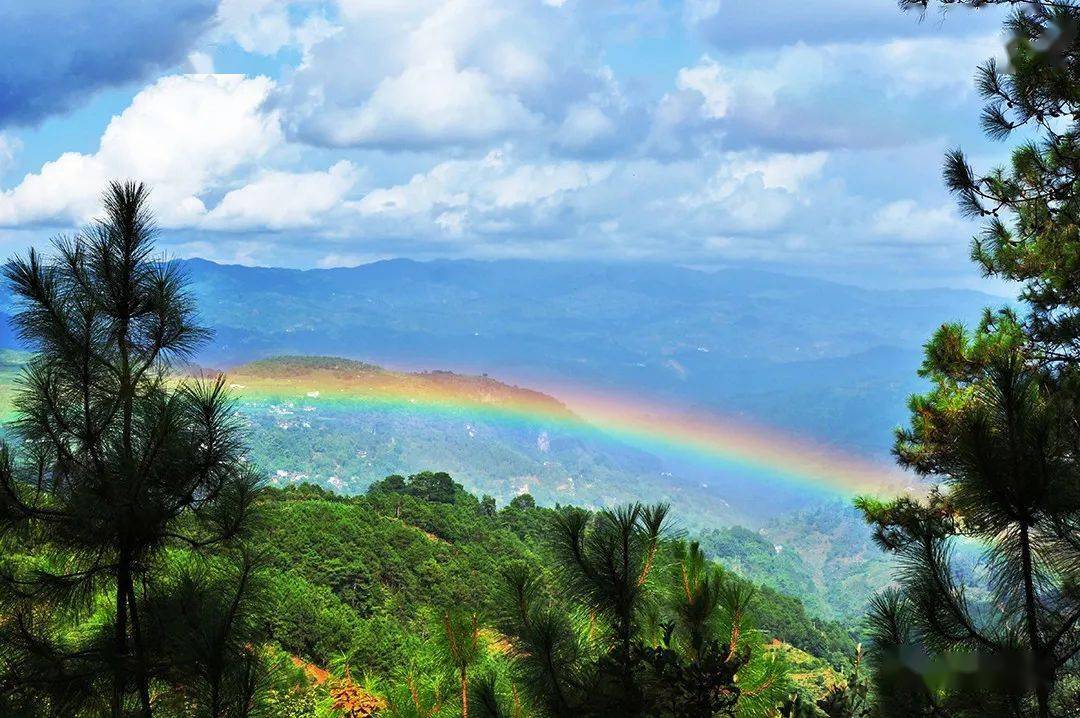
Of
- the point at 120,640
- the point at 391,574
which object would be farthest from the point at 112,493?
the point at 391,574

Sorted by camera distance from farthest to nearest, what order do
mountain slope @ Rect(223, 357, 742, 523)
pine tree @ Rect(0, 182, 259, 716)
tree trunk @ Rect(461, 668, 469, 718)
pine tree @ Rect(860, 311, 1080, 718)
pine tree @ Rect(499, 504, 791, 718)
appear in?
1. mountain slope @ Rect(223, 357, 742, 523)
2. tree trunk @ Rect(461, 668, 469, 718)
3. pine tree @ Rect(0, 182, 259, 716)
4. pine tree @ Rect(499, 504, 791, 718)
5. pine tree @ Rect(860, 311, 1080, 718)

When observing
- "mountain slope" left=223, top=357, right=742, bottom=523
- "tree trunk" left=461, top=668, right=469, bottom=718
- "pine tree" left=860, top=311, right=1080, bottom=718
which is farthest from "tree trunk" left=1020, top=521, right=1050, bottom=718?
"mountain slope" left=223, top=357, right=742, bottom=523

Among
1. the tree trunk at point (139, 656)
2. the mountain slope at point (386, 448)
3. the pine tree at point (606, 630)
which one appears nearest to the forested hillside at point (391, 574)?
the pine tree at point (606, 630)

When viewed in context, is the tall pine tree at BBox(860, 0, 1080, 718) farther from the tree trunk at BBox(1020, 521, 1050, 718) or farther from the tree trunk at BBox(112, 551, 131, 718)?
the tree trunk at BBox(112, 551, 131, 718)

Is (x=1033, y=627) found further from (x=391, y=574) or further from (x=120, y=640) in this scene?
(x=391, y=574)

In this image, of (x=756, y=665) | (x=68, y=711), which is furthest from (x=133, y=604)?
(x=756, y=665)
